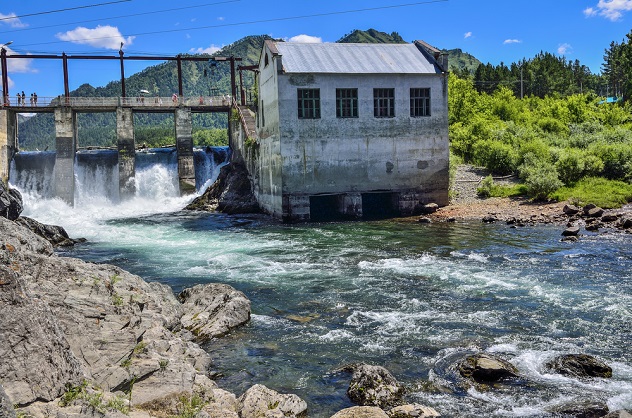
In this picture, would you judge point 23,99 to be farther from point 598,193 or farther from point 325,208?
point 598,193

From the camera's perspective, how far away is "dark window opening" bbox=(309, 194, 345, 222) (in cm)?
3480

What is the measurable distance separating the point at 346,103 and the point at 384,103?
236cm

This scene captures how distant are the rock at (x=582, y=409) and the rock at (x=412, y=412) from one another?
198cm

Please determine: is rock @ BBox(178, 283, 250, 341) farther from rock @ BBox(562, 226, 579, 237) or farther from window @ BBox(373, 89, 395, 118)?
window @ BBox(373, 89, 395, 118)

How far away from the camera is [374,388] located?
9953 mm

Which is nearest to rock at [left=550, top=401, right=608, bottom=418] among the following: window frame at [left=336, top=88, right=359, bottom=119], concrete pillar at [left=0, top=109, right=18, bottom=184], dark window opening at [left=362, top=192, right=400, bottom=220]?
dark window opening at [left=362, top=192, right=400, bottom=220]

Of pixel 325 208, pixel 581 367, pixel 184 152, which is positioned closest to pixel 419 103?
pixel 325 208

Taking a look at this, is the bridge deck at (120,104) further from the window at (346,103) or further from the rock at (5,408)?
the rock at (5,408)

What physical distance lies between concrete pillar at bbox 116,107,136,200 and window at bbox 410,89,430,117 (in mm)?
23981

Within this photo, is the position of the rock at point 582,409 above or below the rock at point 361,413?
below

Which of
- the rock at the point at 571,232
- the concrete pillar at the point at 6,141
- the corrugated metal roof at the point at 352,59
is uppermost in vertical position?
the corrugated metal roof at the point at 352,59

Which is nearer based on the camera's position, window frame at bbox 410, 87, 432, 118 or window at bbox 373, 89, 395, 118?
window at bbox 373, 89, 395, 118

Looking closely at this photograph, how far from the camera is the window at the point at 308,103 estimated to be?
1299 inches

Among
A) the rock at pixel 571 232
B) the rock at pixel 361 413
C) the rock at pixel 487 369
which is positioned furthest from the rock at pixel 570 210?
the rock at pixel 361 413
